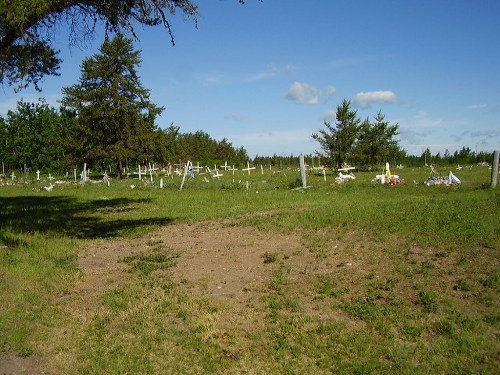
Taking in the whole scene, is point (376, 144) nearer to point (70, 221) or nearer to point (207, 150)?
point (70, 221)

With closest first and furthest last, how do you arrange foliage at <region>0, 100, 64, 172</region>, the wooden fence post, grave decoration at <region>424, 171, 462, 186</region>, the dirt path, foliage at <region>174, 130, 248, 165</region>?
the dirt path, the wooden fence post, grave decoration at <region>424, 171, 462, 186</region>, foliage at <region>0, 100, 64, 172</region>, foliage at <region>174, 130, 248, 165</region>

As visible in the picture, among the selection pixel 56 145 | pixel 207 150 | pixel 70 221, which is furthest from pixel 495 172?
pixel 207 150

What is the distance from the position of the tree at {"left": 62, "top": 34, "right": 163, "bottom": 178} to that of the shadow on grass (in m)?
27.2

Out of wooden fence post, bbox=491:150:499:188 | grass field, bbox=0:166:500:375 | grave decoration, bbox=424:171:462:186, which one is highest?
wooden fence post, bbox=491:150:499:188

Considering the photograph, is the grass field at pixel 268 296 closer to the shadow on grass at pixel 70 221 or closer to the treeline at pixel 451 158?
the shadow on grass at pixel 70 221

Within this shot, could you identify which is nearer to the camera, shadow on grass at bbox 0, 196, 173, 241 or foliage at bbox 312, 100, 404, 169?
shadow on grass at bbox 0, 196, 173, 241

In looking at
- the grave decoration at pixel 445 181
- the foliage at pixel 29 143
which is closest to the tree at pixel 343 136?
the grave decoration at pixel 445 181

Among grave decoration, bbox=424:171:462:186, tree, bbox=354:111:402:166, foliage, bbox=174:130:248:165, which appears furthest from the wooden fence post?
foliage, bbox=174:130:248:165

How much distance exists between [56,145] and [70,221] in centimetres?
4437

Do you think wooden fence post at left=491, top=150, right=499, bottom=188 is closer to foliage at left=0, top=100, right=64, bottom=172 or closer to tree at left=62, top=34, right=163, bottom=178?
tree at left=62, top=34, right=163, bottom=178

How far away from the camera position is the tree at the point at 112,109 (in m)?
46.8

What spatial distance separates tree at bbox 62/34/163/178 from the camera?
4681 centimetres

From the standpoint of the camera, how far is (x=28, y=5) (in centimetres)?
931

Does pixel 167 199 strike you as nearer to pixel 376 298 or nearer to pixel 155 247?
pixel 155 247
